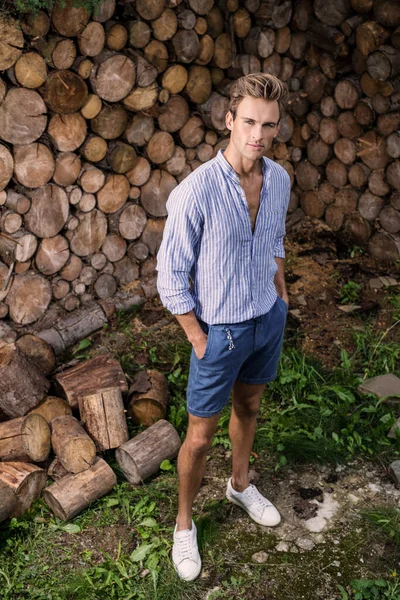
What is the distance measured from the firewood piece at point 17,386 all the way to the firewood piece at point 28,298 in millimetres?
546

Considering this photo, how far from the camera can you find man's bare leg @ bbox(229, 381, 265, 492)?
2957mm

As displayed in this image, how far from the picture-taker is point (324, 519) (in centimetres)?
331

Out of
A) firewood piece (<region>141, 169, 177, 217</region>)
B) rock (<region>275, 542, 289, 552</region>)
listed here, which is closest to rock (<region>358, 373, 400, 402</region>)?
rock (<region>275, 542, 289, 552</region>)

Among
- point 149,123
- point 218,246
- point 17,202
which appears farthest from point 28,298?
point 218,246

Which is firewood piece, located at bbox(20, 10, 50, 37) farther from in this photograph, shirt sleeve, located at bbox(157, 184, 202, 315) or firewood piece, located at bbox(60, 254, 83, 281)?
shirt sleeve, located at bbox(157, 184, 202, 315)

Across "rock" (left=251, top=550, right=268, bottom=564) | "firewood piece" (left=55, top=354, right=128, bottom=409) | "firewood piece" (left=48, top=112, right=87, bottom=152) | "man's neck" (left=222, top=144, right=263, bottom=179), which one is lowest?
"rock" (left=251, top=550, right=268, bottom=564)

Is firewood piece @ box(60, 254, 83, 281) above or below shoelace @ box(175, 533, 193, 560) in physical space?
above

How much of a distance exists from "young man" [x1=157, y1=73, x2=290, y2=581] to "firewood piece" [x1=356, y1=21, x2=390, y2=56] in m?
2.56

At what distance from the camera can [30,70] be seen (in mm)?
3689

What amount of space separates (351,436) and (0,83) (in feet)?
9.63

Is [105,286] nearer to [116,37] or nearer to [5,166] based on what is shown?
[5,166]

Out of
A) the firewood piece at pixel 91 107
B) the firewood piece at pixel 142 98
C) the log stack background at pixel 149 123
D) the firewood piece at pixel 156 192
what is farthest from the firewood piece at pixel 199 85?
the firewood piece at pixel 91 107

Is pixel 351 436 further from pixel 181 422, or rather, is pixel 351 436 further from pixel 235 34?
pixel 235 34

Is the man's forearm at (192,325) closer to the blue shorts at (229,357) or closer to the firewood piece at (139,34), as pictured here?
the blue shorts at (229,357)
